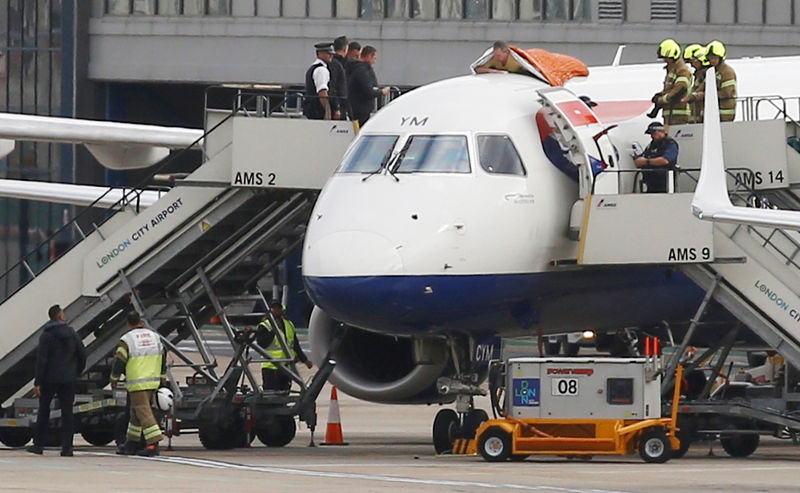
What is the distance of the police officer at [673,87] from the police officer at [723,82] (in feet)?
1.09

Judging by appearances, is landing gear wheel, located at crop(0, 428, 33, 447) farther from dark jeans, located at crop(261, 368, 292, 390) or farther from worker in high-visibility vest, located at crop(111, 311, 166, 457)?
dark jeans, located at crop(261, 368, 292, 390)

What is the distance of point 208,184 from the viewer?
20.6 m

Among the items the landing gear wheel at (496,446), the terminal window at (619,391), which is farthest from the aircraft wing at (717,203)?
the landing gear wheel at (496,446)

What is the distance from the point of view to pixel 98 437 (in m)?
21.7

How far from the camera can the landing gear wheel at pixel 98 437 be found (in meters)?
21.6

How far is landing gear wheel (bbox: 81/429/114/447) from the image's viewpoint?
21594 mm

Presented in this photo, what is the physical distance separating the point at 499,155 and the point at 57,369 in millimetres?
4933

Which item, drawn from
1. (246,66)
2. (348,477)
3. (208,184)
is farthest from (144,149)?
(246,66)

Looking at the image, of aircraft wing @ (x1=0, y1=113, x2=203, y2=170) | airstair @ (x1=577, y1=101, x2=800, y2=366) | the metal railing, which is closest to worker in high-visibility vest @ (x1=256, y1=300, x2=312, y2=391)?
aircraft wing @ (x1=0, y1=113, x2=203, y2=170)

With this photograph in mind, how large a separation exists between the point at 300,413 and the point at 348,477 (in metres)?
4.97

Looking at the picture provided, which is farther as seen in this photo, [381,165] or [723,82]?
[723,82]

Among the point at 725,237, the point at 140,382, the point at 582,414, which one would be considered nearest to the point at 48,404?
the point at 140,382

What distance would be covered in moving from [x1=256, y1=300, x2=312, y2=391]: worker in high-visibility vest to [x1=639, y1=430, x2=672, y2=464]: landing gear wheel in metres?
5.44

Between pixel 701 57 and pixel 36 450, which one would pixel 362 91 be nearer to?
pixel 701 57
